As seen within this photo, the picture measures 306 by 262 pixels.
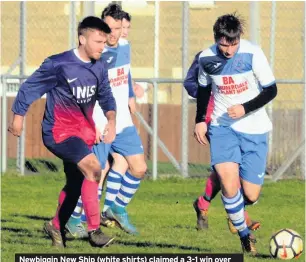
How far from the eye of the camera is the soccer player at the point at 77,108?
10266mm

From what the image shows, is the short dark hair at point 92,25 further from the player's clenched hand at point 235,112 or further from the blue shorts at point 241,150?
the blue shorts at point 241,150

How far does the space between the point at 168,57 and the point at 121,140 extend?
46.0 feet

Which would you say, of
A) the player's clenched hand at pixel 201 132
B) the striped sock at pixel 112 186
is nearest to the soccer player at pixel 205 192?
the striped sock at pixel 112 186

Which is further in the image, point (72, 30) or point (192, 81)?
point (72, 30)

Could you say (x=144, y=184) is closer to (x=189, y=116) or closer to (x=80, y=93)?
(x=189, y=116)

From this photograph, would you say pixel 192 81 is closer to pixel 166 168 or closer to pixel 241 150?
pixel 241 150

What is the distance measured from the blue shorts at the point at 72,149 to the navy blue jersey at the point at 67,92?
0.04 m

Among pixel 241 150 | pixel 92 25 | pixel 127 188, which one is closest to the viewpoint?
pixel 92 25

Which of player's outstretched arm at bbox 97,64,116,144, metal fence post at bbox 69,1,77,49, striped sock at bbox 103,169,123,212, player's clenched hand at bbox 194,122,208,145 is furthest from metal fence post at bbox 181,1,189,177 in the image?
player's outstretched arm at bbox 97,64,116,144

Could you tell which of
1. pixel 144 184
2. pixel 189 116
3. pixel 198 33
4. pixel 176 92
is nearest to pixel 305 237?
pixel 144 184

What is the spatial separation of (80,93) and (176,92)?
13.7 m

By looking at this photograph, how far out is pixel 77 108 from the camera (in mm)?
10398
